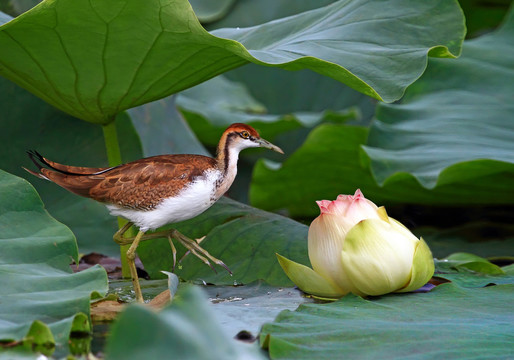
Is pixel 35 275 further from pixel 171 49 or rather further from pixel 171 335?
pixel 171 335

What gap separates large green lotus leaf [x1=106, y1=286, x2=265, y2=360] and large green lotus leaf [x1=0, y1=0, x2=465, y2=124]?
3.36ft

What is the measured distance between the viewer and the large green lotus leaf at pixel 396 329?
128 cm

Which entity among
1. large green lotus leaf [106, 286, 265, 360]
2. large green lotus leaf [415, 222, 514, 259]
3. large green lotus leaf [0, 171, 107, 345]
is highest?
large green lotus leaf [106, 286, 265, 360]

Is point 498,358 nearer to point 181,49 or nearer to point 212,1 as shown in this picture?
point 181,49

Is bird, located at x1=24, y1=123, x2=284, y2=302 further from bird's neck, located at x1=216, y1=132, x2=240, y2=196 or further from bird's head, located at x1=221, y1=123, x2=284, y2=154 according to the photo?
bird's head, located at x1=221, y1=123, x2=284, y2=154

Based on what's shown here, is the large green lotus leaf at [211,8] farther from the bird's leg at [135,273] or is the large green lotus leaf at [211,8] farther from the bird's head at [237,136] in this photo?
the bird's leg at [135,273]

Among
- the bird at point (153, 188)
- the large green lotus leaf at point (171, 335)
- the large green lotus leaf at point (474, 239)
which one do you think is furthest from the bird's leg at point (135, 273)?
the large green lotus leaf at point (474, 239)

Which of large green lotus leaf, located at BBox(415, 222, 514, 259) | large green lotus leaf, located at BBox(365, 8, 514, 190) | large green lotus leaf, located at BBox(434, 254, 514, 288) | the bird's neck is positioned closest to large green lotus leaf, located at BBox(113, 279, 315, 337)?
the bird's neck

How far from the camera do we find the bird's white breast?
1.83 metres

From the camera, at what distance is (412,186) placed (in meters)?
2.69

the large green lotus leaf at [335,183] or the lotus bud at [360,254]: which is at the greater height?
the lotus bud at [360,254]

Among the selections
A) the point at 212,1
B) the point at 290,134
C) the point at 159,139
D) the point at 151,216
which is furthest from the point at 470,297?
the point at 212,1

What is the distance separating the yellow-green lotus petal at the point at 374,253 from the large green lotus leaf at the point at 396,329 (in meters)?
0.06

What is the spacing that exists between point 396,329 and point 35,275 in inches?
29.2
